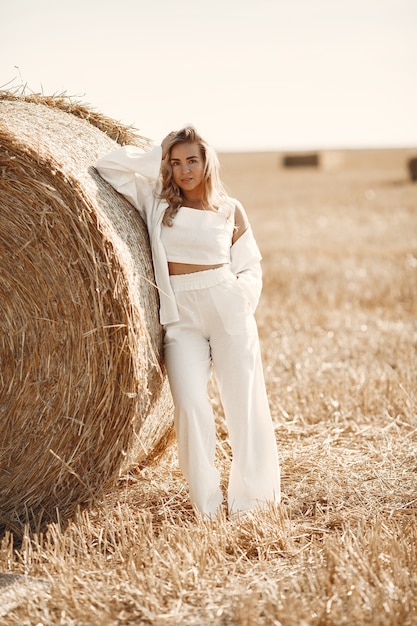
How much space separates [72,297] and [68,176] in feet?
1.89

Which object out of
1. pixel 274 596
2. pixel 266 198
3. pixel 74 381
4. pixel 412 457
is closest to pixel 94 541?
pixel 74 381

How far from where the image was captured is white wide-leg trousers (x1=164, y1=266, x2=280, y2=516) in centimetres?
413

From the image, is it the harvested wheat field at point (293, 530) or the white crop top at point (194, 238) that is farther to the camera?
the white crop top at point (194, 238)

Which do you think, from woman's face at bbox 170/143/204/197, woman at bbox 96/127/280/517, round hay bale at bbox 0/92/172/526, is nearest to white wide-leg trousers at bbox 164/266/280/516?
woman at bbox 96/127/280/517

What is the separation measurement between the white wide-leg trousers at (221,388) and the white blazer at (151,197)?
0.08 meters

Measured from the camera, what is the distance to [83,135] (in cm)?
434

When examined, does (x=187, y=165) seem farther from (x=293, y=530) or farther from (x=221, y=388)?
(x=293, y=530)

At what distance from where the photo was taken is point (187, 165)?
4215mm

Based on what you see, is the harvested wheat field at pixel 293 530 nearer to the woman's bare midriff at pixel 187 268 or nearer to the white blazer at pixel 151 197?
the white blazer at pixel 151 197

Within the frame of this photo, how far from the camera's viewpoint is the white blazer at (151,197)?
13.6 ft

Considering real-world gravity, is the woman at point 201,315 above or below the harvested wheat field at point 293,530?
above

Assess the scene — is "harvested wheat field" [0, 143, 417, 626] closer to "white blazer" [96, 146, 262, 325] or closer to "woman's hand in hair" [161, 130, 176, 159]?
"white blazer" [96, 146, 262, 325]

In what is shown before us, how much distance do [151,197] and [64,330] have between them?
90 centimetres

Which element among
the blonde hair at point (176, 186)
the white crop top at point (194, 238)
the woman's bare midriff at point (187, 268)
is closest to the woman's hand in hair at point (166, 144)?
the blonde hair at point (176, 186)
